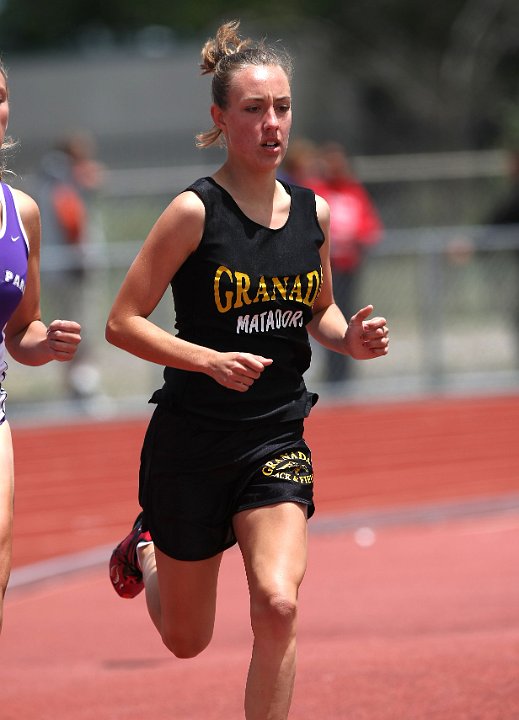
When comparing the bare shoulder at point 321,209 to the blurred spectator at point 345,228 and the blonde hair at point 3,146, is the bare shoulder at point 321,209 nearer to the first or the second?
the blonde hair at point 3,146

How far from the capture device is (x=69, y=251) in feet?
41.8

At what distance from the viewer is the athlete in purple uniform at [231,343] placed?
14.9ft

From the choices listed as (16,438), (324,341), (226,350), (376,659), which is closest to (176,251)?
(226,350)

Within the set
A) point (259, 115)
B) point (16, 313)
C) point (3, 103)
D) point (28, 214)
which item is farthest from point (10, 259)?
point (259, 115)

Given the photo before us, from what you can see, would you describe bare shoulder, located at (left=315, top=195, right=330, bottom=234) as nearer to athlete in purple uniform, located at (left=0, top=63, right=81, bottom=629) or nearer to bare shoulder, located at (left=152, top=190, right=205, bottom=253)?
bare shoulder, located at (left=152, top=190, right=205, bottom=253)

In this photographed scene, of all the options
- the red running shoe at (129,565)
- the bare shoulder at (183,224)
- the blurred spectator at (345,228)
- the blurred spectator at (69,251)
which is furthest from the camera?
the blurred spectator at (345,228)

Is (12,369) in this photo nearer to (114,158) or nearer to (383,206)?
(383,206)

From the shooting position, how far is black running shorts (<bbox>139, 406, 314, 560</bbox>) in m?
4.57

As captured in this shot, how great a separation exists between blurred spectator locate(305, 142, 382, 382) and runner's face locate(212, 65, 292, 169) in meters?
8.26

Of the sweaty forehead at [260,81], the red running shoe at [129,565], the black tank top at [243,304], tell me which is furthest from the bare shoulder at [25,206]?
the red running shoe at [129,565]

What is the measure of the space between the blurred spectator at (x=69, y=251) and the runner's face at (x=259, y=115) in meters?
8.13

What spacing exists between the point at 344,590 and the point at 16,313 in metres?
4.21

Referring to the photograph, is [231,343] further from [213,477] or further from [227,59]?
[227,59]

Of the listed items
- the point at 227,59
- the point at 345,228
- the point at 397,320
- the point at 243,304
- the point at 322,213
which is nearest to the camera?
the point at 243,304
